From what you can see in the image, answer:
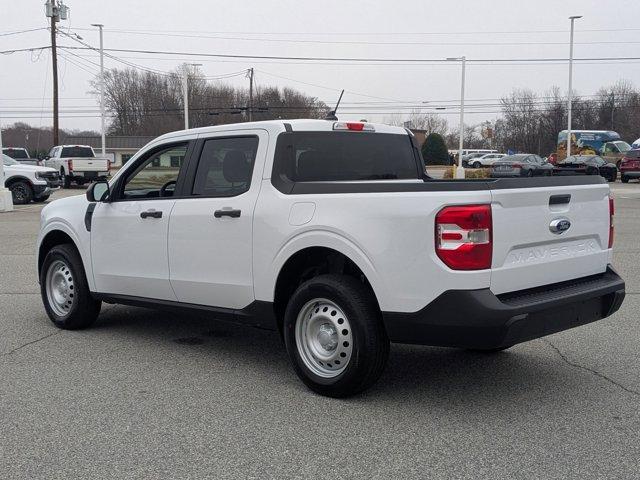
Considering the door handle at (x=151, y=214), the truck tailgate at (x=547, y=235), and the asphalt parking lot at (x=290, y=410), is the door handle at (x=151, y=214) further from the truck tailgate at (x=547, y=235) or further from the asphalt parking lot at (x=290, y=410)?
the truck tailgate at (x=547, y=235)

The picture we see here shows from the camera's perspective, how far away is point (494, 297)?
13.2ft

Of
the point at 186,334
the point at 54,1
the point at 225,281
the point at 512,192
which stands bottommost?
the point at 186,334

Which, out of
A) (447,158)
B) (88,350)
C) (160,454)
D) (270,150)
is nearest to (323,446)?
(160,454)

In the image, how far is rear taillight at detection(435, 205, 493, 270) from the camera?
13.0ft

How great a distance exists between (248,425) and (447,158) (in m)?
62.1

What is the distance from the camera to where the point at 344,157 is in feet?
17.9

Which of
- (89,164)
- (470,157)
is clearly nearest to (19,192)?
(89,164)

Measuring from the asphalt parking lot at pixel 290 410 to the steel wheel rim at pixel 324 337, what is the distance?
0.24 meters


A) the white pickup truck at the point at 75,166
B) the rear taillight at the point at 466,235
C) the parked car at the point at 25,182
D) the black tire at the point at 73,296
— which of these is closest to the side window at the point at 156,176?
the black tire at the point at 73,296

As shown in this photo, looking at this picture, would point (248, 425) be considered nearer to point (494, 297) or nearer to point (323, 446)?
point (323, 446)

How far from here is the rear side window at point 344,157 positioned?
508 centimetres

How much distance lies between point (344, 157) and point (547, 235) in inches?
69.5

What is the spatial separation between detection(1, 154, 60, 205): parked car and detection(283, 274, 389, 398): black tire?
21875 millimetres

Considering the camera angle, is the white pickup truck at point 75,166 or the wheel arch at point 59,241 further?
the white pickup truck at point 75,166
